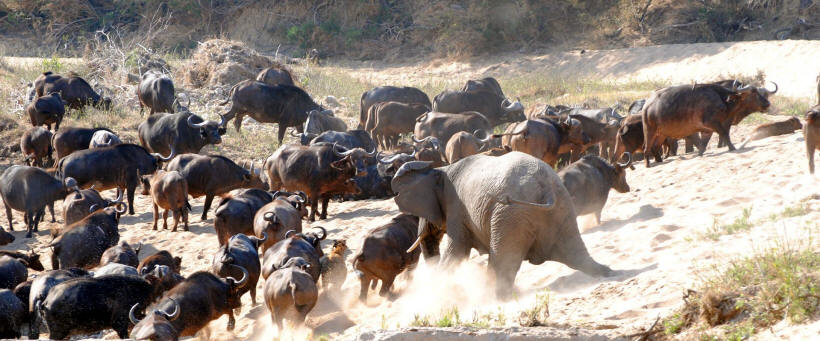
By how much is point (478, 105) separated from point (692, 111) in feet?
23.0

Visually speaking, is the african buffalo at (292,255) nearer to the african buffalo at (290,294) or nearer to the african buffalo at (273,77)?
the african buffalo at (290,294)

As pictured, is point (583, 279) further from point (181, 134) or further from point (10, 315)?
point (181, 134)

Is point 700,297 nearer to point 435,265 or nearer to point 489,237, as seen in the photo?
point 489,237

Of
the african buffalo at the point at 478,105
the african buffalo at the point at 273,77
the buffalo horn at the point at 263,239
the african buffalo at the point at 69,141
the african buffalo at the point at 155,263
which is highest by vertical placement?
the african buffalo at the point at 273,77

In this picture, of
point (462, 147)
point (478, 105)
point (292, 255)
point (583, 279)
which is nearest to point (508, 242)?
point (583, 279)

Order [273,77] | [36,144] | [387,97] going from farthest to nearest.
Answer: [273,77] < [387,97] < [36,144]

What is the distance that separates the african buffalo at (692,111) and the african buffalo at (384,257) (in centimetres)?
545

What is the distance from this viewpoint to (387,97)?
20.7 meters

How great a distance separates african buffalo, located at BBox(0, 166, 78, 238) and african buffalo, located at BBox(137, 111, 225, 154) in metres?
3.00

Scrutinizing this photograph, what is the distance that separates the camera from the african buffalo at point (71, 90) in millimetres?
20531

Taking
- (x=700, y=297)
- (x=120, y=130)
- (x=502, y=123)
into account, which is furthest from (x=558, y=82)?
(x=700, y=297)

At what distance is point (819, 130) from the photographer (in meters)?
9.98

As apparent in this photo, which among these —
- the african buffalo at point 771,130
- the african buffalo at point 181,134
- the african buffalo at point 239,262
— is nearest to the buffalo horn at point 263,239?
the african buffalo at point 239,262

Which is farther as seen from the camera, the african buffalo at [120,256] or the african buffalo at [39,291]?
the african buffalo at [120,256]
